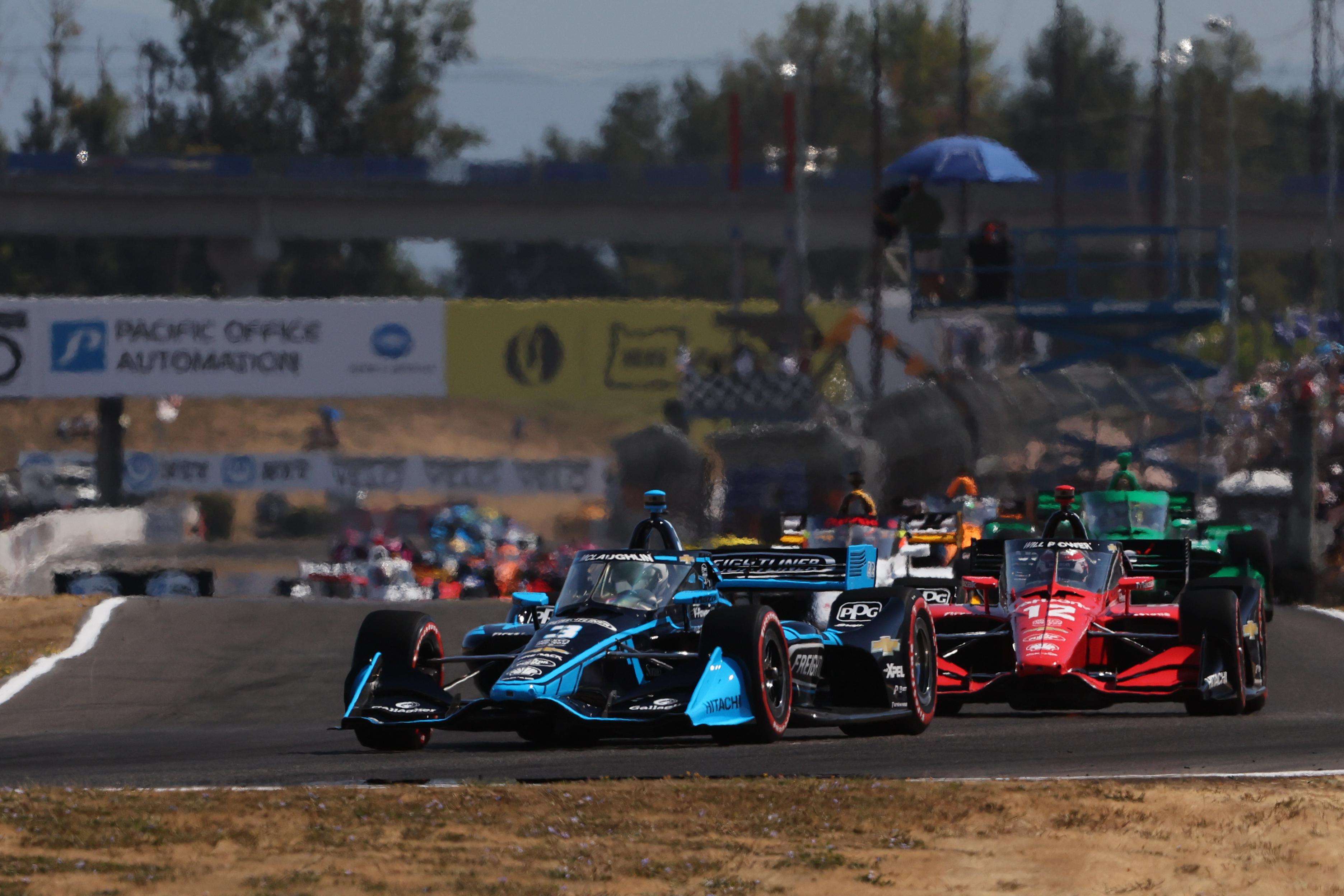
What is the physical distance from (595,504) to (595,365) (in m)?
3.40

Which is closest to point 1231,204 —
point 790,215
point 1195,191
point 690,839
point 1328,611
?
point 1195,191

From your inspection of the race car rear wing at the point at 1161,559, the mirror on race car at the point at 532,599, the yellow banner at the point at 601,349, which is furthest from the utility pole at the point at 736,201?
the mirror on race car at the point at 532,599

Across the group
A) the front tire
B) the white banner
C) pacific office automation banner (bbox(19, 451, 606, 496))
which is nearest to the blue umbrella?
pacific office automation banner (bbox(19, 451, 606, 496))

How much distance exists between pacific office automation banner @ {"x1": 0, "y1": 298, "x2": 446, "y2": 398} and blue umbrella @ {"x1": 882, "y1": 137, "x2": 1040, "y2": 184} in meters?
15.2

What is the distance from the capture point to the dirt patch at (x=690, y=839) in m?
8.53

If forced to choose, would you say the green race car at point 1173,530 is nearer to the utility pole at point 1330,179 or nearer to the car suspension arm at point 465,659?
the car suspension arm at point 465,659

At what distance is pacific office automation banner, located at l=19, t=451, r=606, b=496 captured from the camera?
1766 inches

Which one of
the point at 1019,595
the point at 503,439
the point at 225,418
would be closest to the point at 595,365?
the point at 503,439

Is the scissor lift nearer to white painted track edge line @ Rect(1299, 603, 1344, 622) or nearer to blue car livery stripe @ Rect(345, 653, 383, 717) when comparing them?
white painted track edge line @ Rect(1299, 603, 1344, 622)

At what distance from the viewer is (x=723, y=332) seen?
47.2m

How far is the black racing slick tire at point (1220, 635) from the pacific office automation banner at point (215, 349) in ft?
103

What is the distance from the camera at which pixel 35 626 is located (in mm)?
22188

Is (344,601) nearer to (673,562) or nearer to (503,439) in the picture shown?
(673,562)

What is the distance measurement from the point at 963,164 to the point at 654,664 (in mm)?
19795
